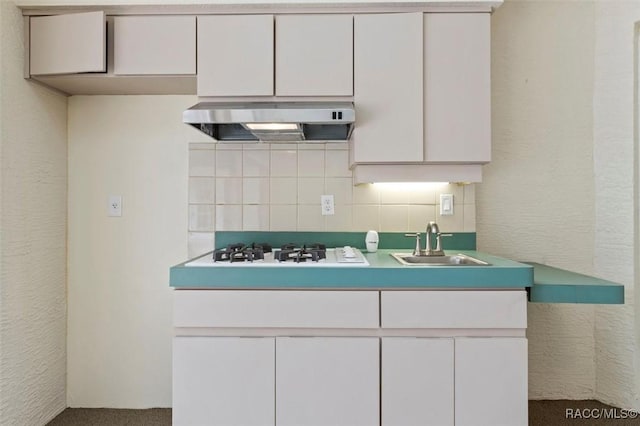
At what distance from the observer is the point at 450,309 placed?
1.74 m

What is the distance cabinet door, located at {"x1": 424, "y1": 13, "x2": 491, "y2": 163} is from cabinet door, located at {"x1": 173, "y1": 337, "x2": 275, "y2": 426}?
1.30m

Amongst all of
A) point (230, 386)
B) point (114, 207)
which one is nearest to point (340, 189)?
point (230, 386)

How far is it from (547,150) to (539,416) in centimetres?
145

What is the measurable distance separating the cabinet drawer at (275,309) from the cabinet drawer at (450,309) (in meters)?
0.09

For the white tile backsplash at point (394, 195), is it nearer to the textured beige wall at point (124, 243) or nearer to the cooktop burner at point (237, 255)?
the cooktop burner at point (237, 255)

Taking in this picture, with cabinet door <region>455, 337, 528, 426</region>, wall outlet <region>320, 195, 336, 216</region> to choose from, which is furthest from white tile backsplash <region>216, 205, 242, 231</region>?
cabinet door <region>455, 337, 528, 426</region>

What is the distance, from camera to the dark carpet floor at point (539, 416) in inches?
87.2

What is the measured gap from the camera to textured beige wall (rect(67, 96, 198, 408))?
240 centimetres

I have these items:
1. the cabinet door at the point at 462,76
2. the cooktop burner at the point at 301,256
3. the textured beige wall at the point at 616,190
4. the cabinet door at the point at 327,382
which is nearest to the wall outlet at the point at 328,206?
the cooktop burner at the point at 301,256

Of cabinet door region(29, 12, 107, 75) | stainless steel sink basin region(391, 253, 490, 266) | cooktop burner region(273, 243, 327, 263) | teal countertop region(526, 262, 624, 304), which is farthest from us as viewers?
stainless steel sink basin region(391, 253, 490, 266)

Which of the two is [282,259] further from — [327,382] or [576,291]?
[576,291]

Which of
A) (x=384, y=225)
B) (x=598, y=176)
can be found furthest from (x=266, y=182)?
(x=598, y=176)

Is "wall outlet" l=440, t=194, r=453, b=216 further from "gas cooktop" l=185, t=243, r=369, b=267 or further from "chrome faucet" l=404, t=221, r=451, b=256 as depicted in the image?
"gas cooktop" l=185, t=243, r=369, b=267

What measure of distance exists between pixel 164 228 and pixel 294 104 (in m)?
1.06
